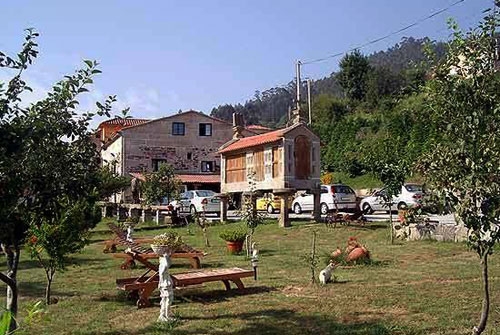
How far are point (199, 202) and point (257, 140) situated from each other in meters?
8.13

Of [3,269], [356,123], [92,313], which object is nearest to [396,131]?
[356,123]

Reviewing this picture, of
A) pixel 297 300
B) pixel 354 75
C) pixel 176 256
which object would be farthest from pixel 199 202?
pixel 354 75

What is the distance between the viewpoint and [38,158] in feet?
22.2

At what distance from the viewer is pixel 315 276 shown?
11.8 metres

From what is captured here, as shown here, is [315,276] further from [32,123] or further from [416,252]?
[32,123]

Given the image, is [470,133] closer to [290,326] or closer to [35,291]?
[290,326]

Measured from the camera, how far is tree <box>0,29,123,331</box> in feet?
19.8

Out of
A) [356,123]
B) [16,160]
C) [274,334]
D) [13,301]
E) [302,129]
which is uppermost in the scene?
[356,123]

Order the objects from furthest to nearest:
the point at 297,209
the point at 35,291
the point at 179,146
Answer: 1. the point at 179,146
2. the point at 297,209
3. the point at 35,291

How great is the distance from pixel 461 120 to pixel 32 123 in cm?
415

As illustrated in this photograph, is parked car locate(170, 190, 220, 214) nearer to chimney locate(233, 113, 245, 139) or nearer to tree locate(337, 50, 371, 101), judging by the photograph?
chimney locate(233, 113, 245, 139)

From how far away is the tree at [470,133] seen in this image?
213 inches

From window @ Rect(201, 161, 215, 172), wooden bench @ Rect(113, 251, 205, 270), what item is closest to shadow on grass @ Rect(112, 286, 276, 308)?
wooden bench @ Rect(113, 251, 205, 270)

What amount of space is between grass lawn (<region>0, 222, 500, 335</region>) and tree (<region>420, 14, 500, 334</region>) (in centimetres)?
245
